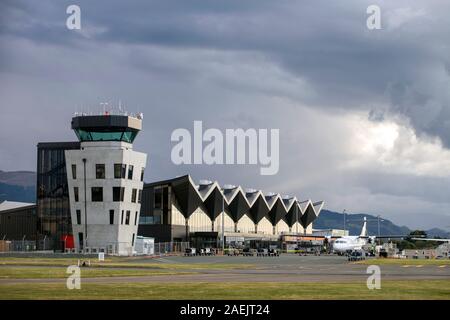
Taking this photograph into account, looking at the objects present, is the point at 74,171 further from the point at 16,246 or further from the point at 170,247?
the point at 170,247

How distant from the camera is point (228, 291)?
37594 millimetres

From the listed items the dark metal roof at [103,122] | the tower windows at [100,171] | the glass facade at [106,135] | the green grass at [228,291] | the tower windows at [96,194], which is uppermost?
the dark metal roof at [103,122]

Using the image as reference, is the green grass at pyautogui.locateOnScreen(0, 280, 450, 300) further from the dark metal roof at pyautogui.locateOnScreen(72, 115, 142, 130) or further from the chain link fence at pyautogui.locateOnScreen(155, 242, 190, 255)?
the chain link fence at pyautogui.locateOnScreen(155, 242, 190, 255)

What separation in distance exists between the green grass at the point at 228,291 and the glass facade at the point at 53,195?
102m

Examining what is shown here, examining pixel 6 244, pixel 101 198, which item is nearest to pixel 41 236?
pixel 6 244

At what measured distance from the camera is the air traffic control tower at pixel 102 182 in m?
125

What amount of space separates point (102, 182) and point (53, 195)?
72.0 feet

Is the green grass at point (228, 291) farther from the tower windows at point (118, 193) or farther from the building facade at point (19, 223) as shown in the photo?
the building facade at point (19, 223)

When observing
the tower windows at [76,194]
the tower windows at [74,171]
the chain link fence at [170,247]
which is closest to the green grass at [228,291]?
the tower windows at [76,194]

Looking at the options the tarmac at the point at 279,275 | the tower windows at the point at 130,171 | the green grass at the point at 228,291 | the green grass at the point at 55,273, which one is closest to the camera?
the green grass at the point at 228,291

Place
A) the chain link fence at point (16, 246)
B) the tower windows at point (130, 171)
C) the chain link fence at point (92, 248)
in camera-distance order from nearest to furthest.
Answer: the chain link fence at point (92, 248) < the tower windows at point (130, 171) < the chain link fence at point (16, 246)
